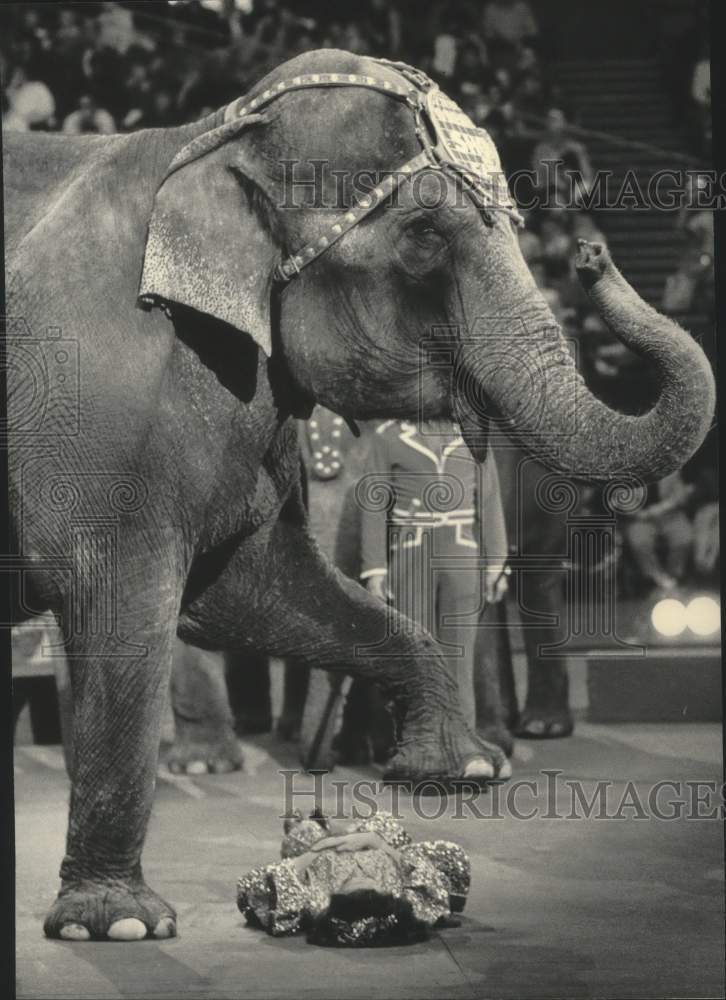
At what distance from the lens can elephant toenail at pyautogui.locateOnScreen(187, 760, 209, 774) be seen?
4.09 metres

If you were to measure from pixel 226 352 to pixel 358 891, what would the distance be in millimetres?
736

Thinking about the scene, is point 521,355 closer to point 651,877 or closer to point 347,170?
point 347,170

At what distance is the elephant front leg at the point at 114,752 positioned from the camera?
2.44 metres

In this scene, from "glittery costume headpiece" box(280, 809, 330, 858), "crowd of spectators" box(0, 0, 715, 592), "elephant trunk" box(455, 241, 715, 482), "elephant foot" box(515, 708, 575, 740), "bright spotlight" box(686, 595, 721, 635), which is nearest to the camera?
"elephant trunk" box(455, 241, 715, 482)

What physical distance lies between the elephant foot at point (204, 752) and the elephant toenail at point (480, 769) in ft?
2.32

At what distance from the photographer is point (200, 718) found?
13.6 feet

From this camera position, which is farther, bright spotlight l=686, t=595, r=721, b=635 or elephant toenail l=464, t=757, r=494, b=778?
bright spotlight l=686, t=595, r=721, b=635

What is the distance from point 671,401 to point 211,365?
54cm

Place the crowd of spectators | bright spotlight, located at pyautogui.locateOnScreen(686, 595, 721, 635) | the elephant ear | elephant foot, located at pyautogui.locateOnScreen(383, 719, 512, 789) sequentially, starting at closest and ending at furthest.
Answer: the elephant ear → elephant foot, located at pyautogui.locateOnScreen(383, 719, 512, 789) → the crowd of spectators → bright spotlight, located at pyautogui.locateOnScreen(686, 595, 721, 635)

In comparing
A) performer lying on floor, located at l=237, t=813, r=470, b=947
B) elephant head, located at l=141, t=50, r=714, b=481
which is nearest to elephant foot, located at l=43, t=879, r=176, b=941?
performer lying on floor, located at l=237, t=813, r=470, b=947

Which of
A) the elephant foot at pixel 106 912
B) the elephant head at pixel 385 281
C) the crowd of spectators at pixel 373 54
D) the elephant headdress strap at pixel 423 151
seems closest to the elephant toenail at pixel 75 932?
the elephant foot at pixel 106 912

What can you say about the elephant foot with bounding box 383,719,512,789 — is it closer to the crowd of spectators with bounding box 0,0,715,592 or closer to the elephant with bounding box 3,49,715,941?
the elephant with bounding box 3,49,715,941

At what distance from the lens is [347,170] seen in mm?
2344

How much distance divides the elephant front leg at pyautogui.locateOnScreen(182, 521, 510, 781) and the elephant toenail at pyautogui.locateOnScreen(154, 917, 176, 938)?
1.11 feet
